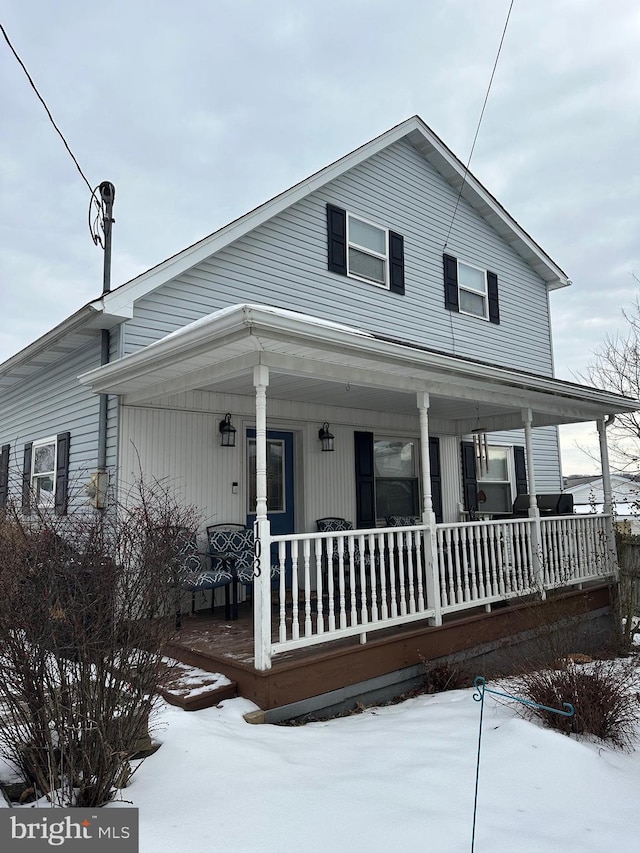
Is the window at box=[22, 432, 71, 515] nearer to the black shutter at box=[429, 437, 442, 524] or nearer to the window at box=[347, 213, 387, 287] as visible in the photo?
the window at box=[347, 213, 387, 287]

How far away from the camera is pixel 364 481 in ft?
27.6

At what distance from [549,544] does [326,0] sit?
7515 millimetres

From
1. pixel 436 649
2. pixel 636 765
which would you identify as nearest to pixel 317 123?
pixel 436 649

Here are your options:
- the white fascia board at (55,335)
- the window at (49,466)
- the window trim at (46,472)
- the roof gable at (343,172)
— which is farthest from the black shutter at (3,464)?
the roof gable at (343,172)

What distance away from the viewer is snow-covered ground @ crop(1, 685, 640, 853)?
2.62 m

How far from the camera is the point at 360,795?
9.86 feet

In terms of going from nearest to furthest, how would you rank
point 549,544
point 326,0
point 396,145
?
point 549,544 → point 326,0 → point 396,145

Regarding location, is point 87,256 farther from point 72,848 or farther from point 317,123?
point 72,848

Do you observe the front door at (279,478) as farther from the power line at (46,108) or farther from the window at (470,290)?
the window at (470,290)

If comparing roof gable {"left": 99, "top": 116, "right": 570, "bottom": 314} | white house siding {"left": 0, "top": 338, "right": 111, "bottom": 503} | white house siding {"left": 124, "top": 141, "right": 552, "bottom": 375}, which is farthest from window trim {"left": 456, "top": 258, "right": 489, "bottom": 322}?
white house siding {"left": 0, "top": 338, "right": 111, "bottom": 503}

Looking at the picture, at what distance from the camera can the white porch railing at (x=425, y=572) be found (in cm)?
459

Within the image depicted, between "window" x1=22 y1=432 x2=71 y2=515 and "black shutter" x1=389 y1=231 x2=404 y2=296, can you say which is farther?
"black shutter" x1=389 y1=231 x2=404 y2=296

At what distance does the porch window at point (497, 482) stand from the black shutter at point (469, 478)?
63 cm

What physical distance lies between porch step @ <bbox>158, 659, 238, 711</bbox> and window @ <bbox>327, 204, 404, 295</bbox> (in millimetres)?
6049
